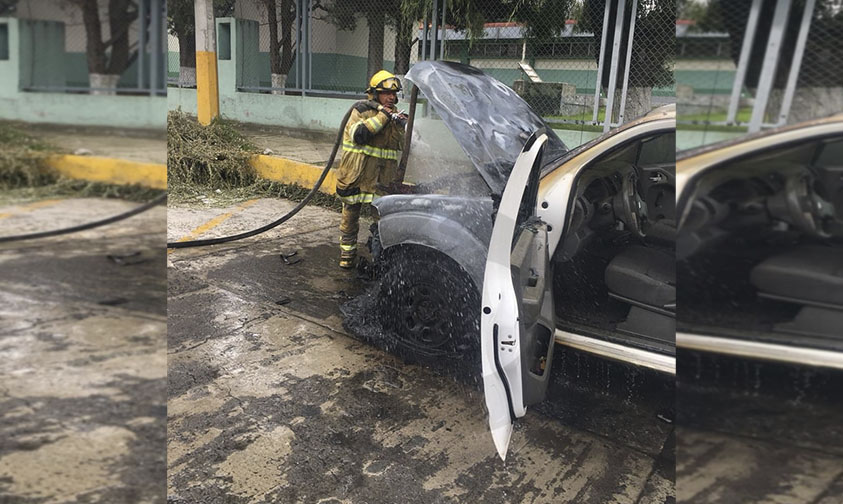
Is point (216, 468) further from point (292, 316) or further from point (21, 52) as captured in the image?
point (21, 52)

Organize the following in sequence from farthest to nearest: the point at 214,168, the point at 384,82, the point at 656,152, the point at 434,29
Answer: the point at 214,168
the point at 434,29
the point at 384,82
the point at 656,152

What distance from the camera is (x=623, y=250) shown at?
3.15 metres

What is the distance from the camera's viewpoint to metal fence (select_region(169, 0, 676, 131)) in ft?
14.4

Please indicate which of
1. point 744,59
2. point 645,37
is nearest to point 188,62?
point 645,37

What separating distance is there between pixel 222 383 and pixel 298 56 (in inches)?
114

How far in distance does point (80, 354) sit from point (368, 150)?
12.0 feet

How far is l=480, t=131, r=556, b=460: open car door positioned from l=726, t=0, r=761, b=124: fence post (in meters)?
1.57

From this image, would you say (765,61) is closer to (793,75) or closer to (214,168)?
(793,75)

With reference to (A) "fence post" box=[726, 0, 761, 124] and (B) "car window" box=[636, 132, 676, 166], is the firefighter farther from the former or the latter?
(A) "fence post" box=[726, 0, 761, 124]

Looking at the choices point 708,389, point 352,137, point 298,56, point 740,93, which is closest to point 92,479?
point 708,389

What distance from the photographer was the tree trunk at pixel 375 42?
14.1 ft

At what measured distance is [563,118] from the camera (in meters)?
4.94

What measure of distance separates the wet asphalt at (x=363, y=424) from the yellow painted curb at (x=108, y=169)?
1610 millimetres

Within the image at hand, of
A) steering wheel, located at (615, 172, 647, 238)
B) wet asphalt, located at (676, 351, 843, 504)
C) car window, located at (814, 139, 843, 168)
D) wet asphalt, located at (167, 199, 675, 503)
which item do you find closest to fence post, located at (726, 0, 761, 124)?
Result: car window, located at (814, 139, 843, 168)
